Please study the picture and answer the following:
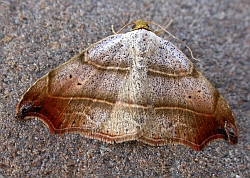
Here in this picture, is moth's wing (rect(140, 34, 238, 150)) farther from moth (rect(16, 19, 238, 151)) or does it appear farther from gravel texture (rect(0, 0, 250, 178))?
gravel texture (rect(0, 0, 250, 178))

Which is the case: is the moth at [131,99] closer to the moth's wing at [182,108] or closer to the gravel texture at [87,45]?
the moth's wing at [182,108]

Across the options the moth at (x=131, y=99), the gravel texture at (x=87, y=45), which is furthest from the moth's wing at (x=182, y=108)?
the gravel texture at (x=87, y=45)

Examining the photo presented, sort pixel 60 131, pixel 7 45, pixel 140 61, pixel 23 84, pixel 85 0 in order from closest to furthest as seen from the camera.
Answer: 1. pixel 60 131
2. pixel 140 61
3. pixel 23 84
4. pixel 7 45
5. pixel 85 0

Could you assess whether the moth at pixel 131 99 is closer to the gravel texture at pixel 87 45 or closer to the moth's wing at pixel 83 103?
the moth's wing at pixel 83 103

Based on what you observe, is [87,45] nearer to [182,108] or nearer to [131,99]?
[131,99]

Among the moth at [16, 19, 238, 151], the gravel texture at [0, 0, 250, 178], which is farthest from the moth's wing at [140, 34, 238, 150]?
the gravel texture at [0, 0, 250, 178]

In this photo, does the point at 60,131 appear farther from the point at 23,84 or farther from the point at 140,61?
the point at 140,61

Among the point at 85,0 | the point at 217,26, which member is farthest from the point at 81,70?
the point at 217,26
